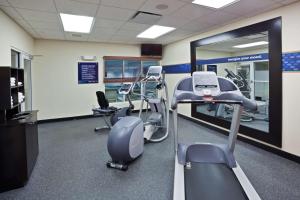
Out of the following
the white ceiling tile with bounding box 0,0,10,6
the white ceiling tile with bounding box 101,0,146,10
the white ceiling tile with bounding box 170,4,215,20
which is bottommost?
the white ceiling tile with bounding box 0,0,10,6

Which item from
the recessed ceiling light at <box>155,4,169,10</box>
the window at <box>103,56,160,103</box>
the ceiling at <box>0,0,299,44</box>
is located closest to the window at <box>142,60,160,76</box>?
the window at <box>103,56,160,103</box>

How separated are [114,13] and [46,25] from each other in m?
1.84

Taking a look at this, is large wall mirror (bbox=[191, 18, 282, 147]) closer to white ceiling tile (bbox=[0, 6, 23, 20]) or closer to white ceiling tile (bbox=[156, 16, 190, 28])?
white ceiling tile (bbox=[156, 16, 190, 28])

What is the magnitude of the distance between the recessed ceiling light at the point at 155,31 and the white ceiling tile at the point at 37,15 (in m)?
2.19

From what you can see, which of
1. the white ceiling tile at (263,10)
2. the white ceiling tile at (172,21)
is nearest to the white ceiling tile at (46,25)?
the white ceiling tile at (172,21)

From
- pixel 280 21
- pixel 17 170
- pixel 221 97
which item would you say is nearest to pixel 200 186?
pixel 221 97

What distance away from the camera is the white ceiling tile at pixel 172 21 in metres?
3.97

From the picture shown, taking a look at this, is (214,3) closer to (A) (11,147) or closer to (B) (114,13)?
(B) (114,13)

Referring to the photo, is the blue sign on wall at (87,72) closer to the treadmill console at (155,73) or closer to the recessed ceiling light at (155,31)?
the recessed ceiling light at (155,31)

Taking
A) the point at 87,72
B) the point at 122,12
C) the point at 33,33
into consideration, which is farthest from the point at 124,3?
the point at 87,72

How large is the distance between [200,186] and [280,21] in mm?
3098

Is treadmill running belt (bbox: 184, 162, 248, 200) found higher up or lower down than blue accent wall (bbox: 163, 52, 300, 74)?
lower down

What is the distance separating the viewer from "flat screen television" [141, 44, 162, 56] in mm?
7077

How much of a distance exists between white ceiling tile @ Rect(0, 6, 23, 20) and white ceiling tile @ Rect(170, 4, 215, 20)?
2.86 m
